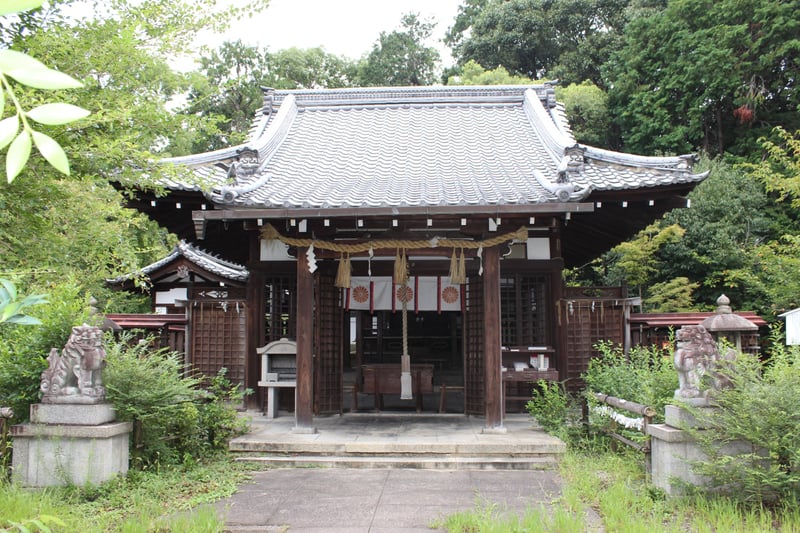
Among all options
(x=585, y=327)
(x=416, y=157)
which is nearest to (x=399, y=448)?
(x=585, y=327)

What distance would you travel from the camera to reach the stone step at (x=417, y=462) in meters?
→ 7.33

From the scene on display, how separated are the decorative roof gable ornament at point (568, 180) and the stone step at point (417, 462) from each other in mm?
3497

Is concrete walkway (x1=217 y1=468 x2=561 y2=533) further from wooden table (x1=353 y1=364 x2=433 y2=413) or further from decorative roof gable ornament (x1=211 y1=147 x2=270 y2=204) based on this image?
decorative roof gable ornament (x1=211 y1=147 x2=270 y2=204)

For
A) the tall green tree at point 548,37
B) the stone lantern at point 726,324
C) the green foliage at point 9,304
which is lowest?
the stone lantern at point 726,324

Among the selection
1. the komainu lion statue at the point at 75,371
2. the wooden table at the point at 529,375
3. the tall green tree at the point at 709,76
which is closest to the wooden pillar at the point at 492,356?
the wooden table at the point at 529,375

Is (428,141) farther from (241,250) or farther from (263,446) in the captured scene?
(263,446)

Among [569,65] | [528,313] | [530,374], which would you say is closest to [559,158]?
[528,313]

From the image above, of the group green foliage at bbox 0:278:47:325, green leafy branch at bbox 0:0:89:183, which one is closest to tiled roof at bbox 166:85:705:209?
green foliage at bbox 0:278:47:325

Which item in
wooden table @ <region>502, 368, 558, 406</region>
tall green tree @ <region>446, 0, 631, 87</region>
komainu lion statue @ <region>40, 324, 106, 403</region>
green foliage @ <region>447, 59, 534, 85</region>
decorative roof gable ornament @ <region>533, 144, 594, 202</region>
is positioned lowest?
wooden table @ <region>502, 368, 558, 406</region>

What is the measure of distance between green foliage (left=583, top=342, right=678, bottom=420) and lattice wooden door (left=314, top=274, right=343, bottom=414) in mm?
4304

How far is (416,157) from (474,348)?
393 centimetres

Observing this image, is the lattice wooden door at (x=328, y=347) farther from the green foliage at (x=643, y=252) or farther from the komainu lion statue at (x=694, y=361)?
the green foliage at (x=643, y=252)

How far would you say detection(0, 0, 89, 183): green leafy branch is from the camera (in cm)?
93

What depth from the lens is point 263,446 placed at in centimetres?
770
